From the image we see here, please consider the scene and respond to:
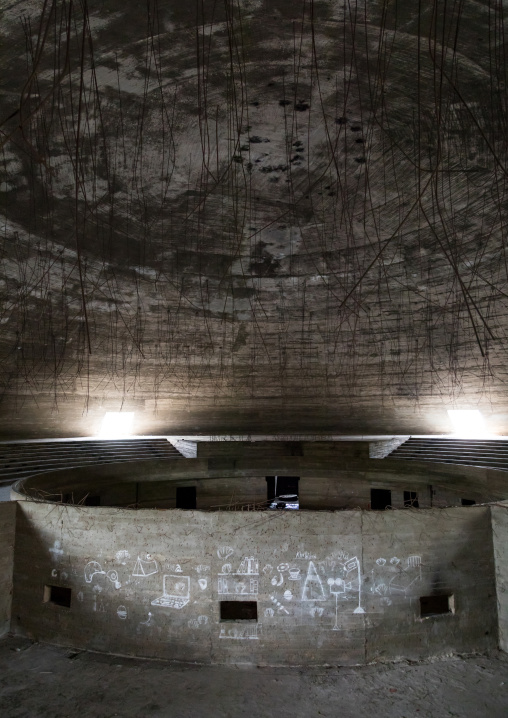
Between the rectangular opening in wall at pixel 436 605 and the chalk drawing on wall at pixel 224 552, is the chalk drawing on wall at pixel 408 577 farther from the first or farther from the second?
the chalk drawing on wall at pixel 224 552

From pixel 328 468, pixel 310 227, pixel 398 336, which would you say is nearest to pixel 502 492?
pixel 398 336

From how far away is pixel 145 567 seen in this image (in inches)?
279

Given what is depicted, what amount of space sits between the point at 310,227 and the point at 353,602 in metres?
7.14

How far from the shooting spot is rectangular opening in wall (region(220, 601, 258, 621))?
7.06m

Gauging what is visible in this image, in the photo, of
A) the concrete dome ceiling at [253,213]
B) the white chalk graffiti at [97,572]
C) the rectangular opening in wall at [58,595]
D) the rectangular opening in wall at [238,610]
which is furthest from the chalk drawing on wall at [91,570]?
the concrete dome ceiling at [253,213]

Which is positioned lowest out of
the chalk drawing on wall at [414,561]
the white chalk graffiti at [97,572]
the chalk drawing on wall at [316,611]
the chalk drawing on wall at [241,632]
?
the chalk drawing on wall at [241,632]

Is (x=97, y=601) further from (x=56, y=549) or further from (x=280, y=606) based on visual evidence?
(x=280, y=606)

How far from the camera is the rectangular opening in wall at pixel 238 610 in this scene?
7.06 metres

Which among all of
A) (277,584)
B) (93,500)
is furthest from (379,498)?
(277,584)

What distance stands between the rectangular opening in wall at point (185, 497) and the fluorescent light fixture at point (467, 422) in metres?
9.45

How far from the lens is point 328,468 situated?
17.5 metres

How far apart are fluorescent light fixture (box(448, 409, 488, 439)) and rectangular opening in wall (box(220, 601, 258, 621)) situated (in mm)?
12469

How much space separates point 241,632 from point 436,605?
2807mm

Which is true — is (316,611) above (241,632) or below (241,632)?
above
